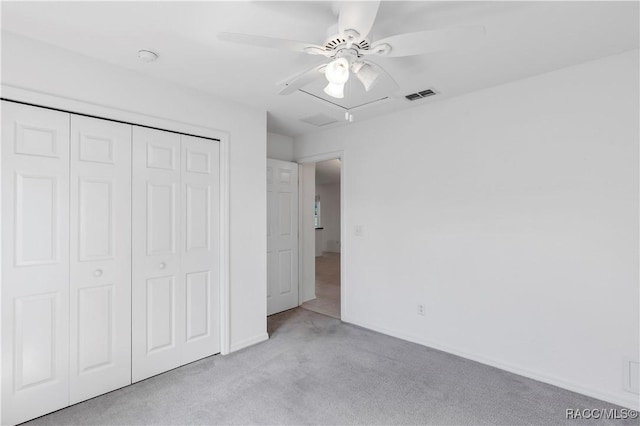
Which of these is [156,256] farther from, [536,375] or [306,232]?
[536,375]

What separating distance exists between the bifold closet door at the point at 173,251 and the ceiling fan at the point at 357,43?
1300 millimetres

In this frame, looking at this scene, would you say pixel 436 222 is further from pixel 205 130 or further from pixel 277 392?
pixel 205 130

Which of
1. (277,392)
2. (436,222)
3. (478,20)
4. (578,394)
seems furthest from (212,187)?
(578,394)

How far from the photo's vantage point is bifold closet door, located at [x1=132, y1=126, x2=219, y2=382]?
8.01 feet

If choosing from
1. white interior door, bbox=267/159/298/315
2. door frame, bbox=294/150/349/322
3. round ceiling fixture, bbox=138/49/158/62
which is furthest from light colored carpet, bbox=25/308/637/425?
round ceiling fixture, bbox=138/49/158/62

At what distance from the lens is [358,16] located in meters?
1.39

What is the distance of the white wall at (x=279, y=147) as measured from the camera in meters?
4.11

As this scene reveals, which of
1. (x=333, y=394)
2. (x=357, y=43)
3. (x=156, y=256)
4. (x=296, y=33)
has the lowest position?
(x=333, y=394)

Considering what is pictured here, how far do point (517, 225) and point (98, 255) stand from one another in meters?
3.19

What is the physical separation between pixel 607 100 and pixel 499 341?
6.48 ft

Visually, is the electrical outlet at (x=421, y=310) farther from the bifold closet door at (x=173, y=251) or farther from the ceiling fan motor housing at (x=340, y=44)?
the ceiling fan motor housing at (x=340, y=44)

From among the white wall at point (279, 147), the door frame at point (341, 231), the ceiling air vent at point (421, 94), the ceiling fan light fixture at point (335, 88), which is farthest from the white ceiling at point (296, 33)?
the white wall at point (279, 147)

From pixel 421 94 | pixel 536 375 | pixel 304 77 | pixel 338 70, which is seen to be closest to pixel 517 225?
pixel 536 375

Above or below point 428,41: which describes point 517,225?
below
